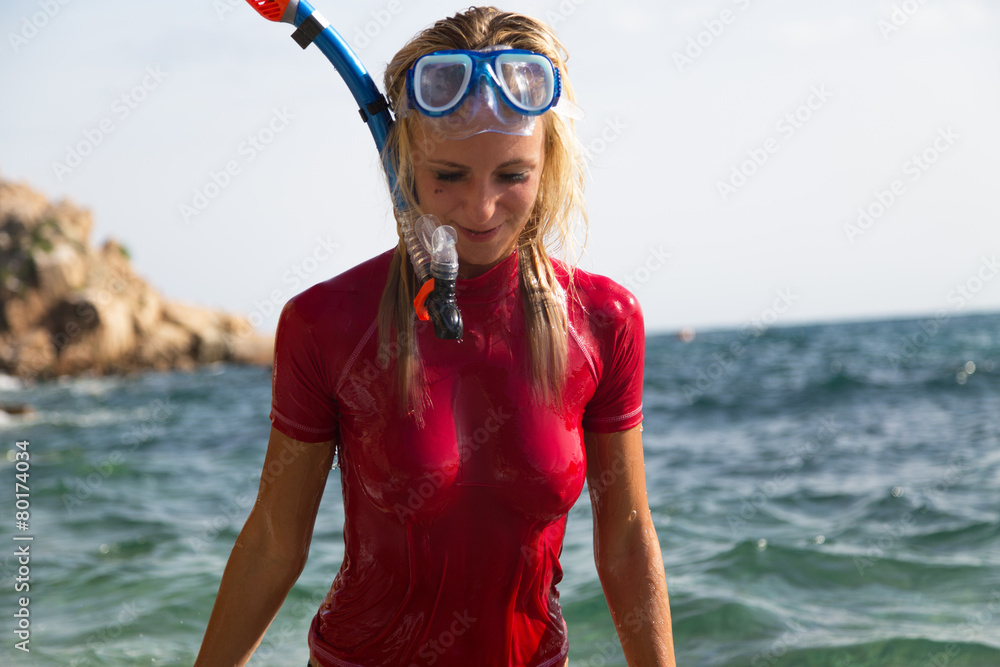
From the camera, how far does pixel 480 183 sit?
1.60 m

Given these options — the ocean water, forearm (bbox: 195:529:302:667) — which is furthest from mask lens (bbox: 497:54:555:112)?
the ocean water

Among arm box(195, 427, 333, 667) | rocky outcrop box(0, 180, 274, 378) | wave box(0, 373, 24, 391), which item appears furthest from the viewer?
rocky outcrop box(0, 180, 274, 378)

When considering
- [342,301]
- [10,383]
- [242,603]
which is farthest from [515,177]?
[10,383]

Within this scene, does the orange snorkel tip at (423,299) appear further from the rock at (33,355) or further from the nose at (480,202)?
the rock at (33,355)

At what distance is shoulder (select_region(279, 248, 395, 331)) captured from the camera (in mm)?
1635

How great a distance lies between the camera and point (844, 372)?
18.7m

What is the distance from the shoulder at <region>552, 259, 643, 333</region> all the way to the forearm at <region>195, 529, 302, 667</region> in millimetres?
769

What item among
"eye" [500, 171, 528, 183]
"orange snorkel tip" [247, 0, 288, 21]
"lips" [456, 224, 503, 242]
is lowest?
"lips" [456, 224, 503, 242]

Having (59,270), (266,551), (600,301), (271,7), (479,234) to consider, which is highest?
(59,270)

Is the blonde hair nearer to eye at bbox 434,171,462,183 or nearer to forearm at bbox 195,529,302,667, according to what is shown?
eye at bbox 434,171,462,183

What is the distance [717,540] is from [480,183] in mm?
5247

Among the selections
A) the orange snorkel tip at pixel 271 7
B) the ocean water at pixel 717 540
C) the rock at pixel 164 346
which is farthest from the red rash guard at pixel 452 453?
the rock at pixel 164 346

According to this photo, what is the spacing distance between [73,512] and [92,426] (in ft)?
28.6

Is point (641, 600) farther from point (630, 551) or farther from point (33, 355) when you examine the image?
point (33, 355)
